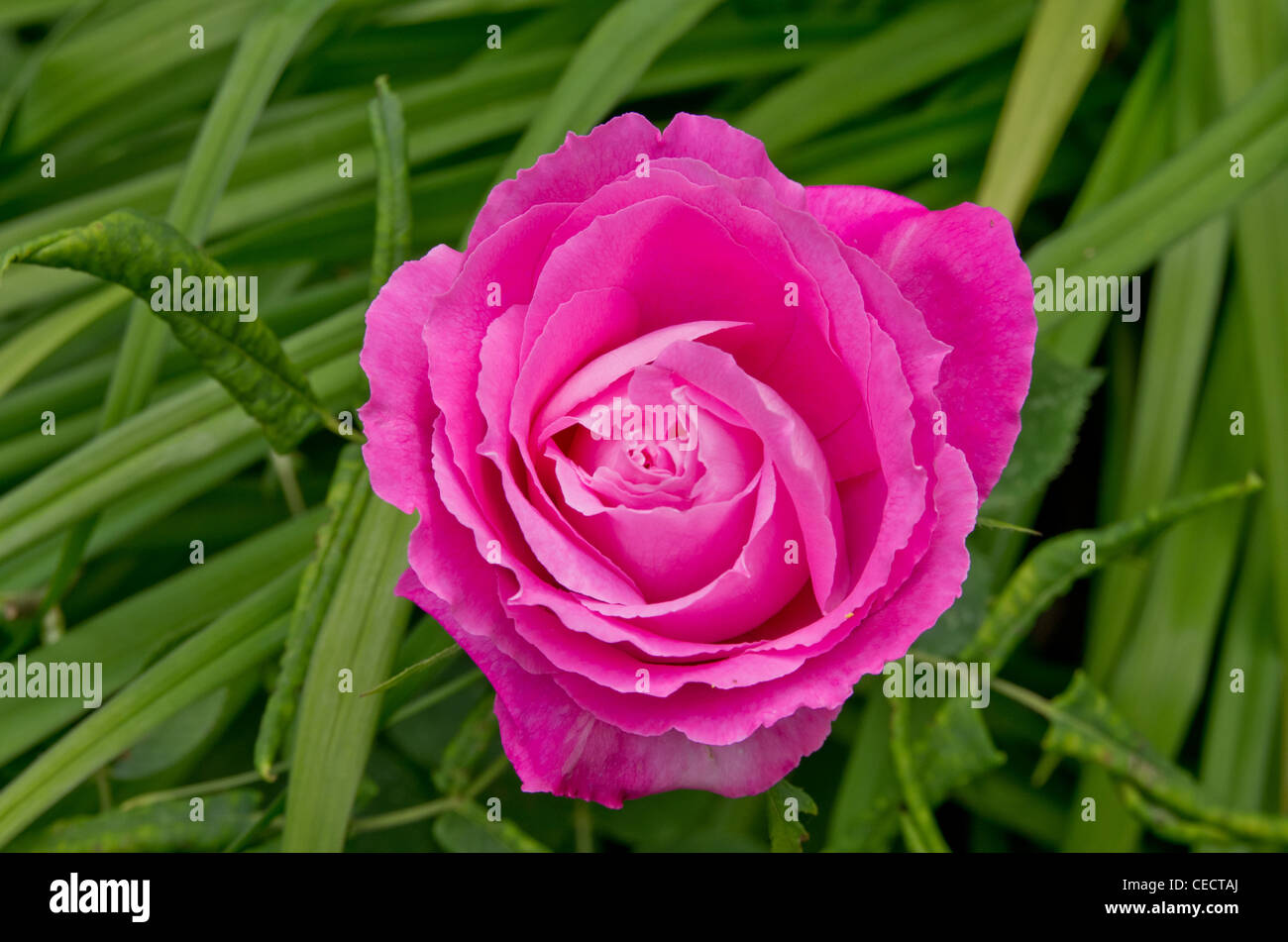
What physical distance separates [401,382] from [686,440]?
0.09 metres

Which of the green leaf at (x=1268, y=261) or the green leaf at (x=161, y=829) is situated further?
the green leaf at (x=1268, y=261)

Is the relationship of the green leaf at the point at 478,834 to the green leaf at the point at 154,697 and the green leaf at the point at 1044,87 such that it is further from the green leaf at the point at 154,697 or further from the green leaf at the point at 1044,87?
the green leaf at the point at 1044,87

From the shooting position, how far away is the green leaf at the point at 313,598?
15.2 inches

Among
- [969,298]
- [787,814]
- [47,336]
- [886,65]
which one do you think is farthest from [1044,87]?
[47,336]

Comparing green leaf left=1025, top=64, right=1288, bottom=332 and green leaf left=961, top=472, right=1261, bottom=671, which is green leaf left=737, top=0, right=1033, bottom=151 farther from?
green leaf left=961, top=472, right=1261, bottom=671

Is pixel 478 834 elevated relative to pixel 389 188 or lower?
lower

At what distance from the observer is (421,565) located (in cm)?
29

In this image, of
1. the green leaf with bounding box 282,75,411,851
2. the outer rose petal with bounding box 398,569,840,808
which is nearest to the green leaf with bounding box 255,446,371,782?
the green leaf with bounding box 282,75,411,851

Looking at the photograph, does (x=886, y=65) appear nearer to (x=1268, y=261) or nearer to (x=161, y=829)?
(x=1268, y=261)
